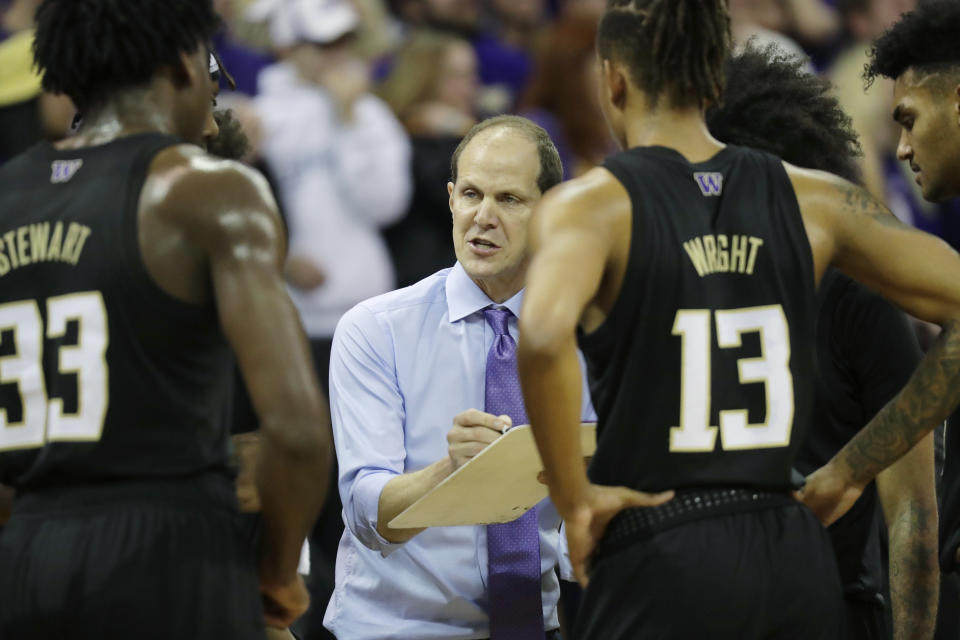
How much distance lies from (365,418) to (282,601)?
0.85m

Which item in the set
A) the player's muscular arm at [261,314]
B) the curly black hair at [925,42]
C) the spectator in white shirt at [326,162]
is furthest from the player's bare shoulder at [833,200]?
the spectator in white shirt at [326,162]

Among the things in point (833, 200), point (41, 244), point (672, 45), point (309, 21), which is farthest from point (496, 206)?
point (309, 21)

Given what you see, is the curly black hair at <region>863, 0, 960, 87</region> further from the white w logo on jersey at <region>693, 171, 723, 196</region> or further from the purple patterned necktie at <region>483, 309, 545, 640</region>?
the purple patterned necktie at <region>483, 309, 545, 640</region>

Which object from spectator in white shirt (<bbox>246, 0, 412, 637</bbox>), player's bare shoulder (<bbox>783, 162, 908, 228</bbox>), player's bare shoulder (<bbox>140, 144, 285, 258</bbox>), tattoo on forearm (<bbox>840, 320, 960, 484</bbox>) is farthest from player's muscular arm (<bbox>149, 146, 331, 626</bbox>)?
spectator in white shirt (<bbox>246, 0, 412, 637</bbox>)

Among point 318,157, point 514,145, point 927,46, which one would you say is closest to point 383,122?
point 318,157

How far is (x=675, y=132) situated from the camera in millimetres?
2699

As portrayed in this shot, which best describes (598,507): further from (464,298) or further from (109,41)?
(109,41)

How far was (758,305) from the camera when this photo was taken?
8.53 feet

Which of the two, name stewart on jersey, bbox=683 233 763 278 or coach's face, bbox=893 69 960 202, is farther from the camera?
coach's face, bbox=893 69 960 202

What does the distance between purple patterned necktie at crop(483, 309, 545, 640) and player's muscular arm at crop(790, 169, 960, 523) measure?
2.98ft

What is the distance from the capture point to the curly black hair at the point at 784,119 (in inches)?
144

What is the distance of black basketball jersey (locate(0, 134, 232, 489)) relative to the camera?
2.36 meters

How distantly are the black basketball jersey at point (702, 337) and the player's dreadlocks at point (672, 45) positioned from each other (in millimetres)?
149

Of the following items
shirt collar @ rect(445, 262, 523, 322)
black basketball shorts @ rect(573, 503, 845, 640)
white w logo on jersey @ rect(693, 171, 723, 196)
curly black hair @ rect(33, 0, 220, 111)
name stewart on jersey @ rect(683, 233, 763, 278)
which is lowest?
black basketball shorts @ rect(573, 503, 845, 640)
